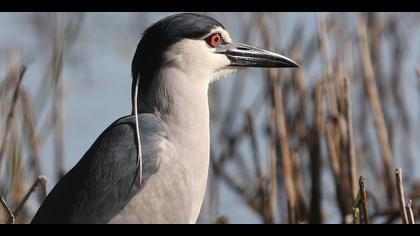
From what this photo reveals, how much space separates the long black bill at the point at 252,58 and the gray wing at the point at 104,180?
0.61 m

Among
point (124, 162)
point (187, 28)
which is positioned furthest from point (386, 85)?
point (124, 162)

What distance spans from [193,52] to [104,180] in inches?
28.6

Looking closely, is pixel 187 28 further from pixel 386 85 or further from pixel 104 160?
pixel 386 85

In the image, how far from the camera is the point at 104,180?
10.1 ft

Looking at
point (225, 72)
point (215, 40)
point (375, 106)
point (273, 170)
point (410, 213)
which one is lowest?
point (410, 213)

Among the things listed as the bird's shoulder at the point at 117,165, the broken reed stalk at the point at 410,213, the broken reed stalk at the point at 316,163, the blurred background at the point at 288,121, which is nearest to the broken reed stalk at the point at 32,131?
the blurred background at the point at 288,121

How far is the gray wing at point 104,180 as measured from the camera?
9.98 ft

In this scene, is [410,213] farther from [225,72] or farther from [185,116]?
[225,72]

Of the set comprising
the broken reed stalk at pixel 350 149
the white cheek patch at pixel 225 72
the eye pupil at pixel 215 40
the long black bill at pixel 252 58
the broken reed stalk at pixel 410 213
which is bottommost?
the broken reed stalk at pixel 410 213

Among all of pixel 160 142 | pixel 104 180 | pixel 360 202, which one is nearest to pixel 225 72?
pixel 160 142

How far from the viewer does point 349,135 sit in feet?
12.7

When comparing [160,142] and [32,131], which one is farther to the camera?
[32,131]

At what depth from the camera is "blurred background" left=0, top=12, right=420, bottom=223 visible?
4.30 m

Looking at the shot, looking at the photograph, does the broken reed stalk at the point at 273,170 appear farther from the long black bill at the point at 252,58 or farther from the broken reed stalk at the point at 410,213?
the broken reed stalk at the point at 410,213
